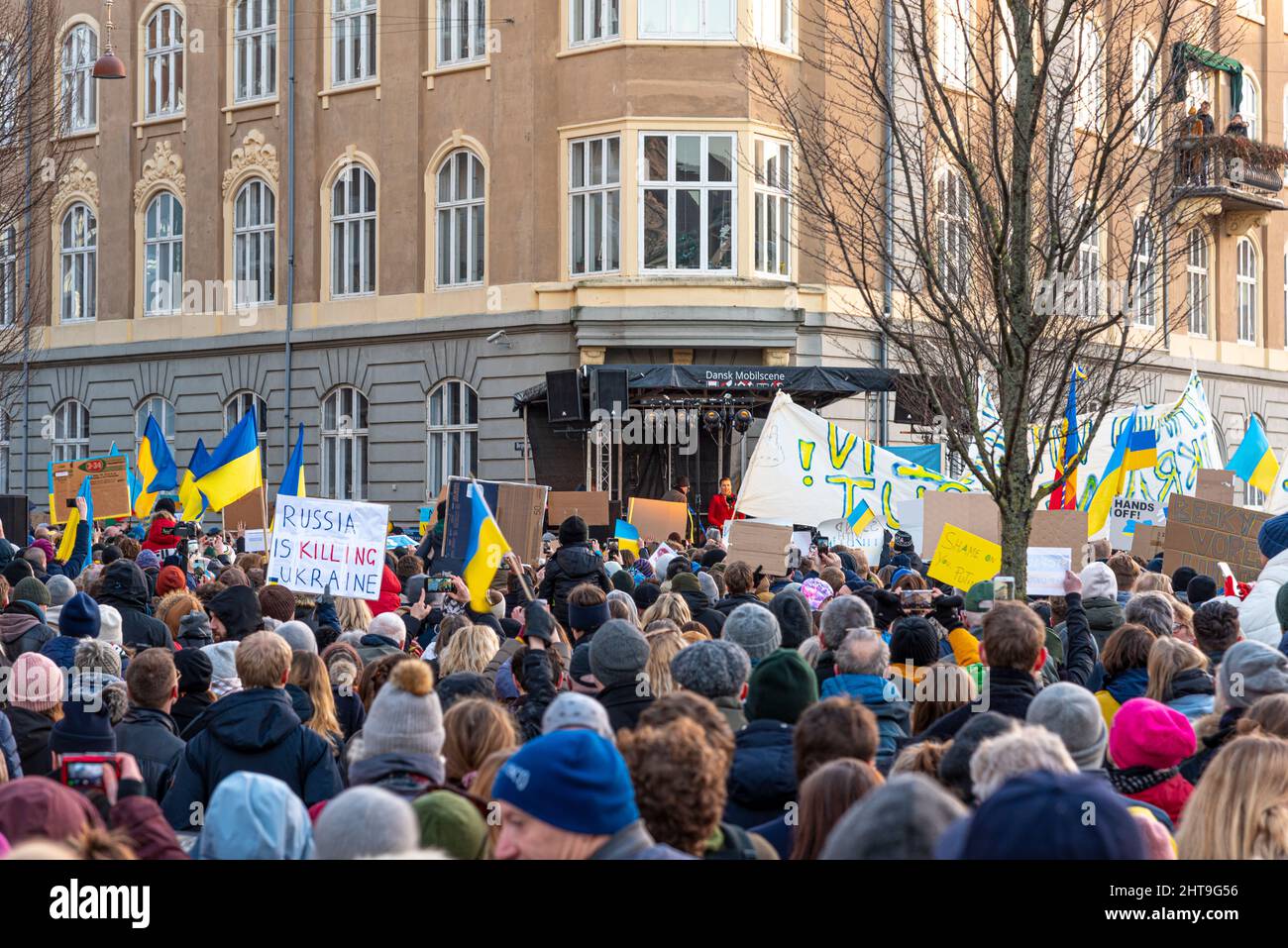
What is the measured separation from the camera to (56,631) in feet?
34.1

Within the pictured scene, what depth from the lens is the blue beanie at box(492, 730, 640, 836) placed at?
13.0 ft

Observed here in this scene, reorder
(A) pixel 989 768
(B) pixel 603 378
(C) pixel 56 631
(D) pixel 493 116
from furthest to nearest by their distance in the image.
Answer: (D) pixel 493 116 < (B) pixel 603 378 < (C) pixel 56 631 < (A) pixel 989 768

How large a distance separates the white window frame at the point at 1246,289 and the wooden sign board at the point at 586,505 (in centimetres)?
2557

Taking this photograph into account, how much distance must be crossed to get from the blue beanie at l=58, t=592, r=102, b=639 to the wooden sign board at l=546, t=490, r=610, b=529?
1204 cm

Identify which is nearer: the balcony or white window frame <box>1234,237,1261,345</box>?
the balcony

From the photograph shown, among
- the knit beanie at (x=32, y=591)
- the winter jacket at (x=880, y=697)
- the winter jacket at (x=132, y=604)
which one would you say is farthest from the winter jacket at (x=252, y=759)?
the knit beanie at (x=32, y=591)

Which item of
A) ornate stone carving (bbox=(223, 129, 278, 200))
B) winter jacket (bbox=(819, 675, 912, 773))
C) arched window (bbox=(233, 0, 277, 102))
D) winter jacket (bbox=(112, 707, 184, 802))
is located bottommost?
winter jacket (bbox=(112, 707, 184, 802))

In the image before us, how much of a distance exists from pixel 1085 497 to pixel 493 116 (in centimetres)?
1612

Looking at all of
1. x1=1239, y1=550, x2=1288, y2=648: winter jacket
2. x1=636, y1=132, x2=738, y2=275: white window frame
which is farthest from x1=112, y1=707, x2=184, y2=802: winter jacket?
x1=636, y1=132, x2=738, y2=275: white window frame

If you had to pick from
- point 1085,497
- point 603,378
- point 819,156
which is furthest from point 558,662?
point 603,378

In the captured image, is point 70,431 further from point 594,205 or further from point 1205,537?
point 1205,537

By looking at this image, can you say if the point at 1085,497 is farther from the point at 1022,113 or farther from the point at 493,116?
the point at 493,116

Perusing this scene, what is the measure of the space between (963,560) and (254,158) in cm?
2644

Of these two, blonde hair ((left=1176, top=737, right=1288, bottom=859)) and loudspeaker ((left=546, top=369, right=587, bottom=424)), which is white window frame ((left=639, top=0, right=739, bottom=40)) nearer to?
loudspeaker ((left=546, top=369, right=587, bottom=424))
